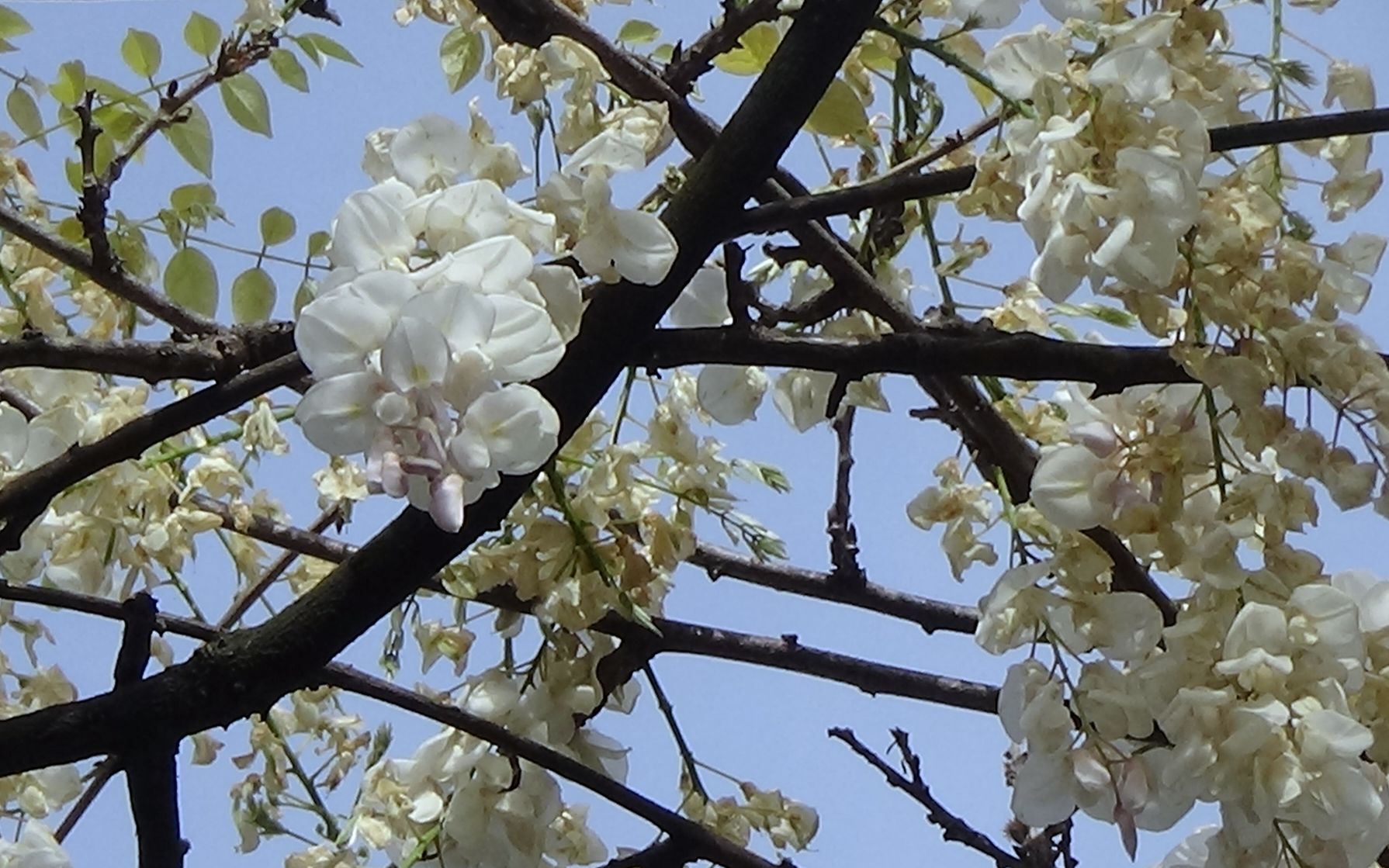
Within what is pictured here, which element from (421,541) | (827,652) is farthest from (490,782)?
(827,652)

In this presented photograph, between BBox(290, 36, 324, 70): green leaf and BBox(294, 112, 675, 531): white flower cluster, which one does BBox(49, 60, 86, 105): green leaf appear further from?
BBox(294, 112, 675, 531): white flower cluster

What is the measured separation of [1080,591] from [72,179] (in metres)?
0.64

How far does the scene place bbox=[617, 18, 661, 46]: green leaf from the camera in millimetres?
797

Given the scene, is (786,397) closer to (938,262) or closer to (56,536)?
(938,262)

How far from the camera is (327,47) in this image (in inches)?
33.9

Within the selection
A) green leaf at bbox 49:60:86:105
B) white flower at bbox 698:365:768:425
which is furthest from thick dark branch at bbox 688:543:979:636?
green leaf at bbox 49:60:86:105

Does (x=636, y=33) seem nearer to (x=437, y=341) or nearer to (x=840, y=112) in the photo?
(x=840, y=112)

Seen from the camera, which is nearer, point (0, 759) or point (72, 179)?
point (0, 759)

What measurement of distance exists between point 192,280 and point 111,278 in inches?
6.3

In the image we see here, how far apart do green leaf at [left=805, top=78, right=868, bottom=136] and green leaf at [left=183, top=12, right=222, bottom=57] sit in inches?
16.0

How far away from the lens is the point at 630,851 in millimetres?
678

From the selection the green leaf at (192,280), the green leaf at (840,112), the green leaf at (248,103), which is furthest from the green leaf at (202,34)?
the green leaf at (840,112)

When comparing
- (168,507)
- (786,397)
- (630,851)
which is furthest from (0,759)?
(786,397)

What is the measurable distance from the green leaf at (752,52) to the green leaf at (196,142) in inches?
13.8
